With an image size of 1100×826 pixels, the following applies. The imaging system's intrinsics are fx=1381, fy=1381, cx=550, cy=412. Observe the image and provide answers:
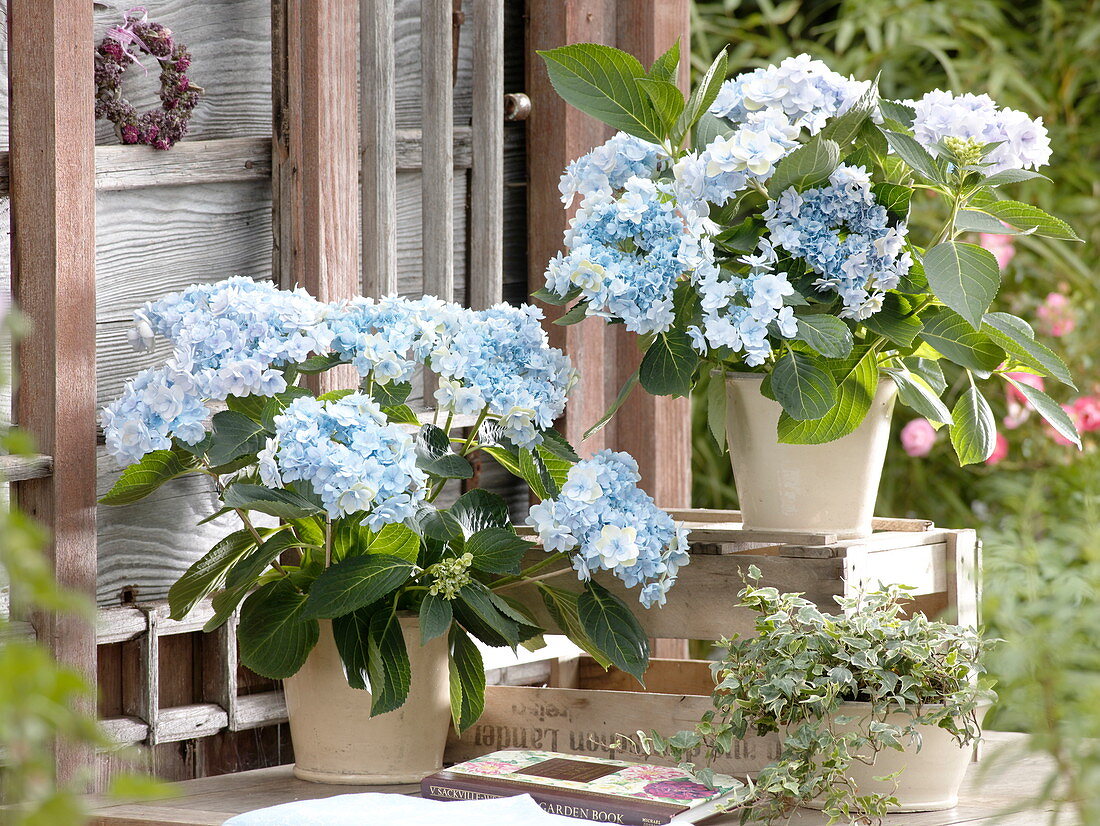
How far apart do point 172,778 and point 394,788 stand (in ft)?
1.02

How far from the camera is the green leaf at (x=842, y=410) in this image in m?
1.25

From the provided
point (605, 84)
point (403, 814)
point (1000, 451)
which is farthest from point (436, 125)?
point (1000, 451)

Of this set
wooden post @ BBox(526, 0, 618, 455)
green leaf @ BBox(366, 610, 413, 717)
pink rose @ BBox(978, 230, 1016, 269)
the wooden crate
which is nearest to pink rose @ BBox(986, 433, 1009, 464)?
pink rose @ BBox(978, 230, 1016, 269)

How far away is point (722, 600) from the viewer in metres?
1.29

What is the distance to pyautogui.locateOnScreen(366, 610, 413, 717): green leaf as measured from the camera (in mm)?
1190

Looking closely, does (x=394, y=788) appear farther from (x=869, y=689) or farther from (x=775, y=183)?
(x=775, y=183)

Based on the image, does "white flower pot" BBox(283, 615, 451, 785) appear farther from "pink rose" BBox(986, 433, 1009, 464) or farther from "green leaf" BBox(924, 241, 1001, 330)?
"pink rose" BBox(986, 433, 1009, 464)

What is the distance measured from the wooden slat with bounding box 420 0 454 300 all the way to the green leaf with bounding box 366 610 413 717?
19.5 inches

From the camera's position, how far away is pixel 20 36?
126 centimetres

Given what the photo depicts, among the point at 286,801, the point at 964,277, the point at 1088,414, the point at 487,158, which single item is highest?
the point at 487,158

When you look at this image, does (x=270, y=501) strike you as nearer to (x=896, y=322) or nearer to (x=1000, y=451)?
(x=896, y=322)

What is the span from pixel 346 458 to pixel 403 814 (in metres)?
0.29

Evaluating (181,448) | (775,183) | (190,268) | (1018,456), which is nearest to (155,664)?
(181,448)

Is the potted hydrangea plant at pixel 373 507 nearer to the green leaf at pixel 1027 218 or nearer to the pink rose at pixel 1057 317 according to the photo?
the green leaf at pixel 1027 218
